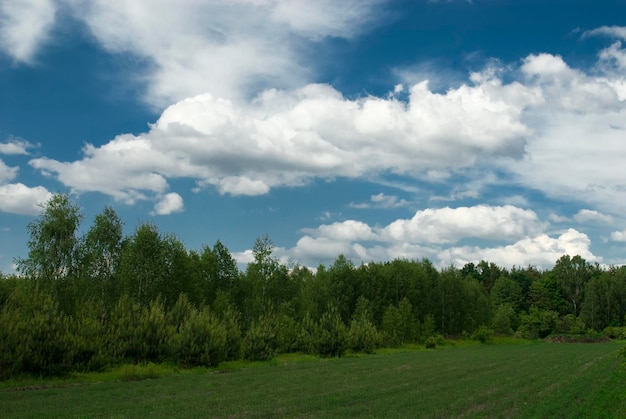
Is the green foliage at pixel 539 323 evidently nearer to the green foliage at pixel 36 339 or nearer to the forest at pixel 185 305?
the forest at pixel 185 305

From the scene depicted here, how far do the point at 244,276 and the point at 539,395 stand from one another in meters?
58.4

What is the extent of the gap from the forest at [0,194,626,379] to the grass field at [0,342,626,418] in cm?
405

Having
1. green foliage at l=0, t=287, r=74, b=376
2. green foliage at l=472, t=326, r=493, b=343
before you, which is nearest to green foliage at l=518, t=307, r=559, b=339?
green foliage at l=472, t=326, r=493, b=343

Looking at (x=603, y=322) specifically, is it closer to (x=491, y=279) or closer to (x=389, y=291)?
(x=491, y=279)

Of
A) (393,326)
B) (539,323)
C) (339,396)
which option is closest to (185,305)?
(339,396)

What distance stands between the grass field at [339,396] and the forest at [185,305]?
4053 mm

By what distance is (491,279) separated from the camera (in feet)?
624

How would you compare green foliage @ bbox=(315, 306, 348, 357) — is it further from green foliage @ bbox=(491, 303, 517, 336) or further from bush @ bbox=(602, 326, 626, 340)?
bush @ bbox=(602, 326, 626, 340)

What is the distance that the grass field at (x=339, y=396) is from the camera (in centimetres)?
2025

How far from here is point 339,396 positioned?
24562 mm

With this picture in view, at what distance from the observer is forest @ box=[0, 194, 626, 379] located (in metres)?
35.2

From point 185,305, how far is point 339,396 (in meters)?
25.2

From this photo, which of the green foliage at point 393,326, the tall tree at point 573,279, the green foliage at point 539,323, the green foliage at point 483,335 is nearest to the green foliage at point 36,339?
the green foliage at point 393,326

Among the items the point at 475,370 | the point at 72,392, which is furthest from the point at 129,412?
the point at 475,370
